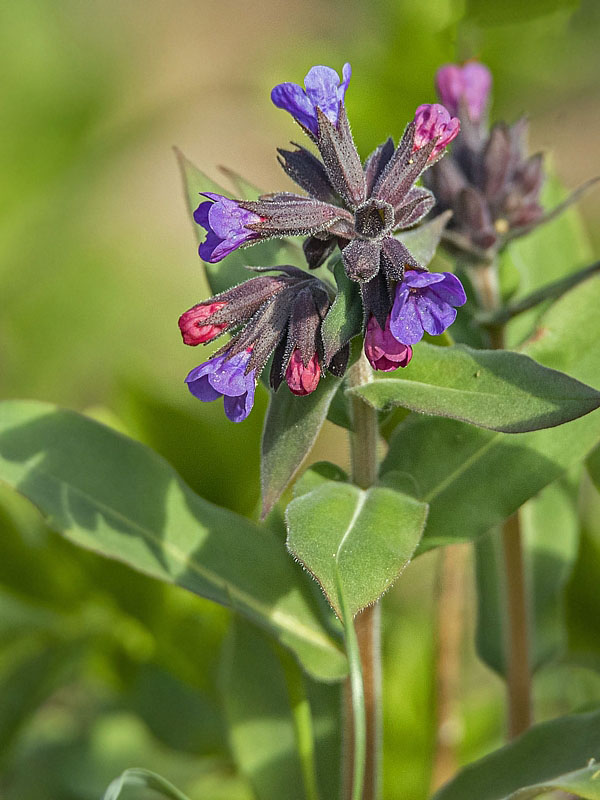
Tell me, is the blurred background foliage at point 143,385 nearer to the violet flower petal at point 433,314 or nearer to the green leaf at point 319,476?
the green leaf at point 319,476

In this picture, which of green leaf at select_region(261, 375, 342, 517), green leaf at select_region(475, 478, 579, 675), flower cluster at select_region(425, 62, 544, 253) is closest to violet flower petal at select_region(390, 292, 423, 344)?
green leaf at select_region(261, 375, 342, 517)

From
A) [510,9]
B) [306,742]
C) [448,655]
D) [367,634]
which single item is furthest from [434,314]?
[510,9]

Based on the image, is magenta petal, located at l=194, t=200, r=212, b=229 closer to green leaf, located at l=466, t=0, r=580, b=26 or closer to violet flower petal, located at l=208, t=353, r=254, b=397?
violet flower petal, located at l=208, t=353, r=254, b=397

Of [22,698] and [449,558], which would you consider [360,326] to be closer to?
[449,558]

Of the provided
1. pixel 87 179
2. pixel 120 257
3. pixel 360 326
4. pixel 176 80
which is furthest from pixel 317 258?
pixel 176 80

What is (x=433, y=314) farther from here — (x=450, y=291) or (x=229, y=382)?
(x=229, y=382)
